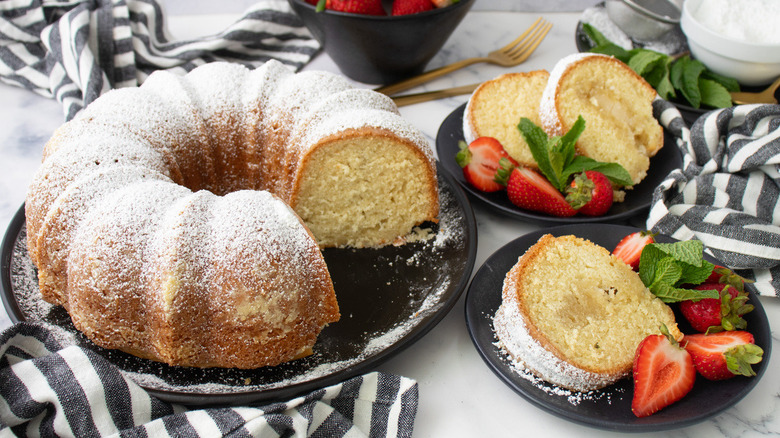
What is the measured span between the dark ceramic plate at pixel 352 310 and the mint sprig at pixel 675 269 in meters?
0.48

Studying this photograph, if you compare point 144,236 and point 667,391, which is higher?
point 144,236

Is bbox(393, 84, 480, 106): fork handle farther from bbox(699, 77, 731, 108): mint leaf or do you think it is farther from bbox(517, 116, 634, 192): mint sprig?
bbox(699, 77, 731, 108): mint leaf

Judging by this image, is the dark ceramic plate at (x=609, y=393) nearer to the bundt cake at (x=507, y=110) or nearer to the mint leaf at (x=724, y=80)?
the bundt cake at (x=507, y=110)

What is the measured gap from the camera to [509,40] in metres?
3.12

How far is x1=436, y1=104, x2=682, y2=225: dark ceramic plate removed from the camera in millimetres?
2068

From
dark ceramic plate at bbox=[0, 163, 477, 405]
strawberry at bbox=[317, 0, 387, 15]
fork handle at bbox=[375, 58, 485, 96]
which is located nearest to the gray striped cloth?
dark ceramic plate at bbox=[0, 163, 477, 405]

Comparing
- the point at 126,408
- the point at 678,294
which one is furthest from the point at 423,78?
the point at 126,408

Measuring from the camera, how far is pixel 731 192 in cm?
211

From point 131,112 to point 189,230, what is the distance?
0.58 meters

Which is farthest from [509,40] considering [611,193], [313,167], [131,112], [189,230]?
[189,230]

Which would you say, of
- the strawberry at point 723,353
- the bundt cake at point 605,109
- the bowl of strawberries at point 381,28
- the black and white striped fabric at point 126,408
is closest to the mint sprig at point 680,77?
the bundt cake at point 605,109

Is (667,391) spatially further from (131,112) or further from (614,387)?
(131,112)

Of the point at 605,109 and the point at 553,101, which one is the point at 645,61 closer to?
the point at 605,109

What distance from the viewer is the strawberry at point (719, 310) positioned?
1.61 m
